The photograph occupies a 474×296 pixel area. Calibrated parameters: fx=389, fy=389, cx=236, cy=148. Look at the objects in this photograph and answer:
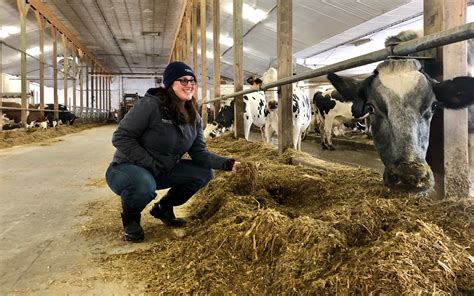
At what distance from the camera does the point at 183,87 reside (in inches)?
111

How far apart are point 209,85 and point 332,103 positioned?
87.8 feet

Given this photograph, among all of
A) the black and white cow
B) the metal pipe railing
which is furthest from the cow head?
the black and white cow

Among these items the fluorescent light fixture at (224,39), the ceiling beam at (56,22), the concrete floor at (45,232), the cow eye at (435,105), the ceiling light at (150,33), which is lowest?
the concrete floor at (45,232)

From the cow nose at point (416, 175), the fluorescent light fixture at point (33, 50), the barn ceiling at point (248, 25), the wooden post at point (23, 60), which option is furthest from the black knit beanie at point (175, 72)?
the fluorescent light fixture at point (33, 50)

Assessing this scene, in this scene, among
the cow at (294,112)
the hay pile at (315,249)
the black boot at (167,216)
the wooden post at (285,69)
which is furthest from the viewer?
the cow at (294,112)

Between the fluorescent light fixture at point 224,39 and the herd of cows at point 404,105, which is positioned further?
the fluorescent light fixture at point 224,39

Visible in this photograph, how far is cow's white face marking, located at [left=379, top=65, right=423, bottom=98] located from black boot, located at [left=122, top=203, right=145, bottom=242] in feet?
6.68

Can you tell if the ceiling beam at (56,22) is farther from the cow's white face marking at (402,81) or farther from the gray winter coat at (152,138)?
the cow's white face marking at (402,81)

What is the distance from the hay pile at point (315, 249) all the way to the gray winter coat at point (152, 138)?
0.50 m

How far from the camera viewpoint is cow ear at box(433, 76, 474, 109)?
2.57 meters

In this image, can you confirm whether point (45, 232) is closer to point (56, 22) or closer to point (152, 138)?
point (152, 138)

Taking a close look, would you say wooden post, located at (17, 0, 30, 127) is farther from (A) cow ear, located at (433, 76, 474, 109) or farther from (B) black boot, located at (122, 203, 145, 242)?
(A) cow ear, located at (433, 76, 474, 109)

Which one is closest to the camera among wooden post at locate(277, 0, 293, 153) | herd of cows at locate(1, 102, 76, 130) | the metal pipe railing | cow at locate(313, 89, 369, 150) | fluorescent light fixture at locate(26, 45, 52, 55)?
the metal pipe railing

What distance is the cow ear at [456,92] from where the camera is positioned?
2.57m
